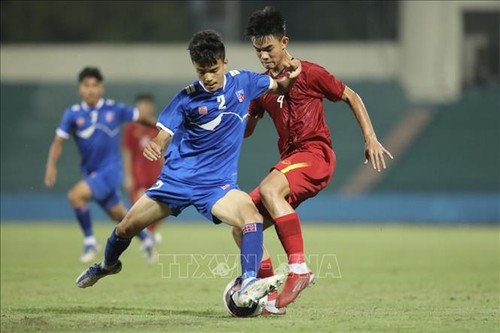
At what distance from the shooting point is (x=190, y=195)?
27.4 feet

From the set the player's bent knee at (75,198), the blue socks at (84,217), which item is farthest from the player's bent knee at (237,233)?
the blue socks at (84,217)

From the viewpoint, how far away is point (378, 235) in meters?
20.8

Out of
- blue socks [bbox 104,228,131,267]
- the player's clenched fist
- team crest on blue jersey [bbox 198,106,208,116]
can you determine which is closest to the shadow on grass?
blue socks [bbox 104,228,131,267]

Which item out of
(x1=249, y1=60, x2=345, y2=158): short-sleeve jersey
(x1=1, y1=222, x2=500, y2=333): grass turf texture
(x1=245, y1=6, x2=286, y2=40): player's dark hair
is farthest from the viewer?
(x1=249, y1=60, x2=345, y2=158): short-sleeve jersey

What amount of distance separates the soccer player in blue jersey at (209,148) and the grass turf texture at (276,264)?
2.49ft

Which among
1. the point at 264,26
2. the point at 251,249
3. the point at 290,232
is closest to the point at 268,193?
the point at 290,232

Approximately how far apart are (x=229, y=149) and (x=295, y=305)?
6.27 ft

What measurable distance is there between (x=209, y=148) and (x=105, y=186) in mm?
6468

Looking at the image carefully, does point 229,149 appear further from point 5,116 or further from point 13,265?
point 5,116

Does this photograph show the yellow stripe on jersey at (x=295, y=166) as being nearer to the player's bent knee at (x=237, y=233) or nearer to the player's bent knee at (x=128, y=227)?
the player's bent knee at (x=237, y=233)

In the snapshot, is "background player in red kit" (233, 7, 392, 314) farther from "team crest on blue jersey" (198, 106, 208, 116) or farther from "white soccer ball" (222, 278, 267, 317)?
A: "team crest on blue jersey" (198, 106, 208, 116)

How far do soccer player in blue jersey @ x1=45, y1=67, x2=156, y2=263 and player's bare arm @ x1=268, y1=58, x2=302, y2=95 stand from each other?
5788mm

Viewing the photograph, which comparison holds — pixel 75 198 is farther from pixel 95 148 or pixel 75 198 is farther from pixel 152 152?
pixel 152 152

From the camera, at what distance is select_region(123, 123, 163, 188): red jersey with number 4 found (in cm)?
1877
